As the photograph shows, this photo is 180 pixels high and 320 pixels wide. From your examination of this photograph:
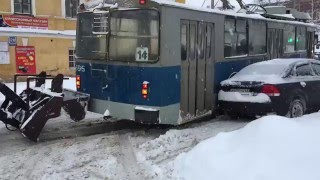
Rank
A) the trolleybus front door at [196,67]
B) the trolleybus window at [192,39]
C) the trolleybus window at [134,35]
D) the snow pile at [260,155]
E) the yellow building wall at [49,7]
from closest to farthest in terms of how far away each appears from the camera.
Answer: the snow pile at [260,155] → the trolleybus window at [134,35] → the trolleybus front door at [196,67] → the trolleybus window at [192,39] → the yellow building wall at [49,7]

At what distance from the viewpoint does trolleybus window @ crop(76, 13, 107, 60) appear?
32.3ft

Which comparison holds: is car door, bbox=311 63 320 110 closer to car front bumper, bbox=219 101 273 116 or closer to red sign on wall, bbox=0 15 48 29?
car front bumper, bbox=219 101 273 116

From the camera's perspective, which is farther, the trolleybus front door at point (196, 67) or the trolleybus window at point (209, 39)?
the trolleybus window at point (209, 39)

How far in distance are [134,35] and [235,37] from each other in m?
3.60

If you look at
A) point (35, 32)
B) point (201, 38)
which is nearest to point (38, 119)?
point (201, 38)

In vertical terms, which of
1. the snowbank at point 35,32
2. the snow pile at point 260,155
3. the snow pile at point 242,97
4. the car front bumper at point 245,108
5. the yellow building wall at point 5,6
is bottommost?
the snow pile at point 260,155

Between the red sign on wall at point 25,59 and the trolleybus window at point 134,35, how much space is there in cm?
1533

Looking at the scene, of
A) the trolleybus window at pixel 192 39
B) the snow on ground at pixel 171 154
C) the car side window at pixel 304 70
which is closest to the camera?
the snow on ground at pixel 171 154

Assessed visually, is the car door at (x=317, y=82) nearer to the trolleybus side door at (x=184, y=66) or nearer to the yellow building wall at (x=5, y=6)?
the trolleybus side door at (x=184, y=66)

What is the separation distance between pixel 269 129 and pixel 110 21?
13.6ft

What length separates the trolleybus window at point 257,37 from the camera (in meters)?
12.7

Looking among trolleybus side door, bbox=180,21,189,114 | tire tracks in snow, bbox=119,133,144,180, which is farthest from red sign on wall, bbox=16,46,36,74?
tire tracks in snow, bbox=119,133,144,180

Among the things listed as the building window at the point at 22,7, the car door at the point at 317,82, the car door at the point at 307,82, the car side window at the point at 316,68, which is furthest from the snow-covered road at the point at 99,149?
the building window at the point at 22,7

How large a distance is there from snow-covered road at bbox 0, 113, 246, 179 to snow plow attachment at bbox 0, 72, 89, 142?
1.16 ft
